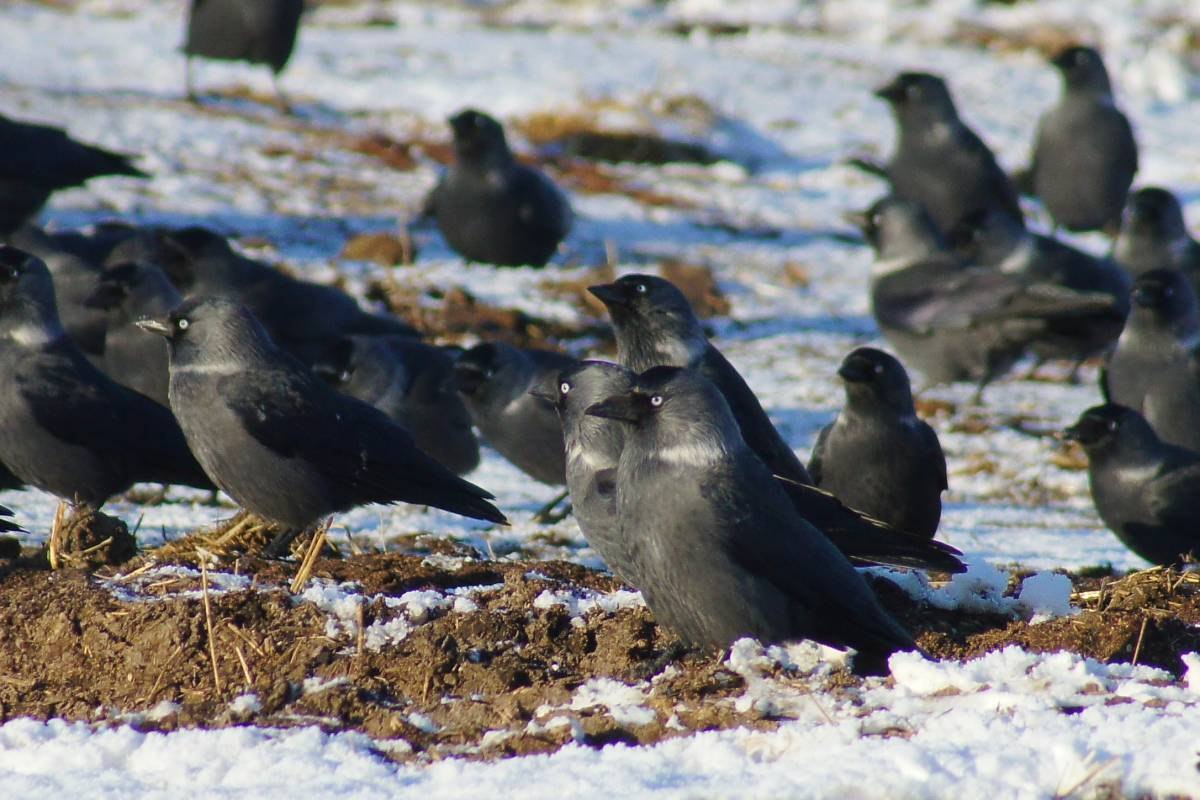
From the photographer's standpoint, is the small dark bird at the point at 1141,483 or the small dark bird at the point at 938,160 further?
the small dark bird at the point at 938,160

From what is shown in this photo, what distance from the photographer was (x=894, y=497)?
7020 mm

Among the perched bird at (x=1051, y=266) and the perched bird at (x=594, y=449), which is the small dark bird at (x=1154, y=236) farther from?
the perched bird at (x=594, y=449)

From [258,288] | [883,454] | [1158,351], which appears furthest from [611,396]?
[1158,351]

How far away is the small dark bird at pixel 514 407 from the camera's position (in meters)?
7.93

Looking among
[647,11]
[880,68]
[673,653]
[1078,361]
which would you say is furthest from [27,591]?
[647,11]

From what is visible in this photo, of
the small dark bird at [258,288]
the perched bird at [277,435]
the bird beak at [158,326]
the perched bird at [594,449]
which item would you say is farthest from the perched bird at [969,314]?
the bird beak at [158,326]

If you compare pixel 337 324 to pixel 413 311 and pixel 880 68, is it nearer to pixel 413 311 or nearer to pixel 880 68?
pixel 413 311

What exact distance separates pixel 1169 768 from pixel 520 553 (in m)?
3.51

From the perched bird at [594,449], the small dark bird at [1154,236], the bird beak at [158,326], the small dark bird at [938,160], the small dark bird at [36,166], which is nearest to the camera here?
the perched bird at [594,449]

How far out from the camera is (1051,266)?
11.3 meters

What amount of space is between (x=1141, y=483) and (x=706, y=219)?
262 inches

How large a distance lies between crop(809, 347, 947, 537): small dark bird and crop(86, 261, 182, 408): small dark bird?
314 centimetres

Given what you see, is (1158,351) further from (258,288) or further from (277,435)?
(277,435)

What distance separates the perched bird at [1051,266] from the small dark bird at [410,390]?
4.25 m
